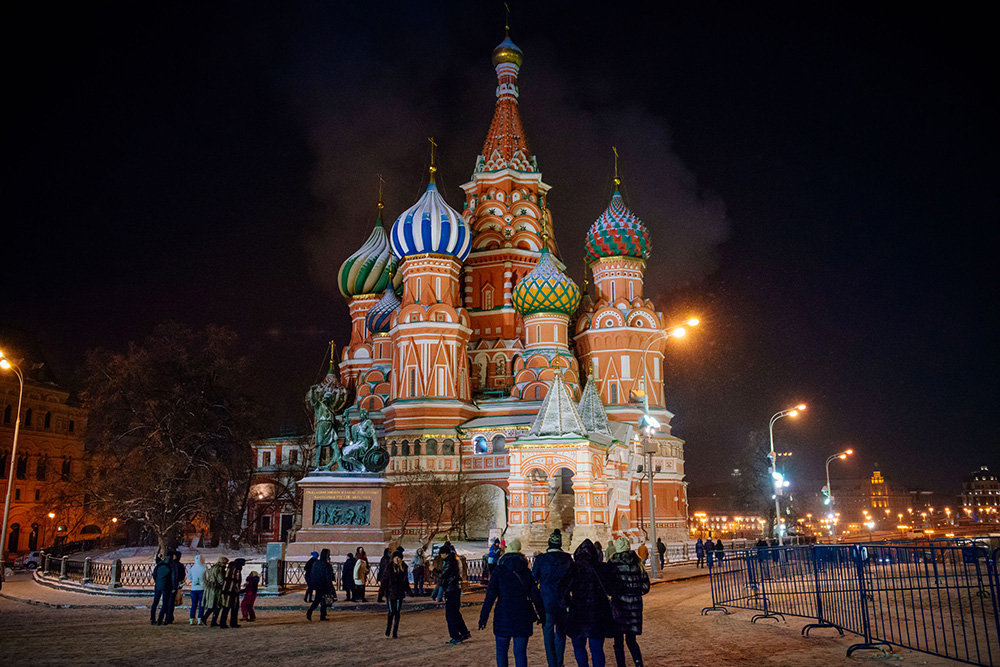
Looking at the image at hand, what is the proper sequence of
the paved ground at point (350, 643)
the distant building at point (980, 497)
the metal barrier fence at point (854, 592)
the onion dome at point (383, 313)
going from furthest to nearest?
the distant building at point (980, 497)
the onion dome at point (383, 313)
the metal barrier fence at point (854, 592)
the paved ground at point (350, 643)

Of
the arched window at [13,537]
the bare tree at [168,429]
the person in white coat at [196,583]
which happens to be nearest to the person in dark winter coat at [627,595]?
the person in white coat at [196,583]

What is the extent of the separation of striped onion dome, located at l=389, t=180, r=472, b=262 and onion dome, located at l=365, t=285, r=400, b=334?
14.6ft

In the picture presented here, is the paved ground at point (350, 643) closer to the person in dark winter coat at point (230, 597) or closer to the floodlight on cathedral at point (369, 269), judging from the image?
the person in dark winter coat at point (230, 597)

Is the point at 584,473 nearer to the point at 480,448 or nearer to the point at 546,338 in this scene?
the point at 480,448

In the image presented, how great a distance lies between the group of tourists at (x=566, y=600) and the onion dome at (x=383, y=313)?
130 ft

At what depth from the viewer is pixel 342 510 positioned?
81.3 ft

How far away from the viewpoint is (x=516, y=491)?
29.6m

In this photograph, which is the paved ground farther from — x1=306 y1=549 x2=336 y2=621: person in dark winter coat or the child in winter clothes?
x1=306 y1=549 x2=336 y2=621: person in dark winter coat

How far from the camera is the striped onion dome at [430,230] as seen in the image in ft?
143

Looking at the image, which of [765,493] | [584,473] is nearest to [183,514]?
[584,473]

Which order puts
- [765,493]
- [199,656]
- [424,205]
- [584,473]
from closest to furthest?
1. [199,656]
2. [584,473]
3. [424,205]
4. [765,493]

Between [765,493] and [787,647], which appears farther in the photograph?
[765,493]

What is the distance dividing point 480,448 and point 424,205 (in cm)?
1329

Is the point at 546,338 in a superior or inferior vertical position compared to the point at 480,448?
superior
